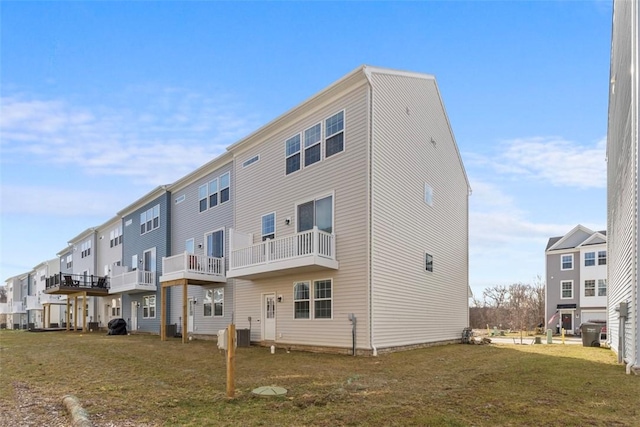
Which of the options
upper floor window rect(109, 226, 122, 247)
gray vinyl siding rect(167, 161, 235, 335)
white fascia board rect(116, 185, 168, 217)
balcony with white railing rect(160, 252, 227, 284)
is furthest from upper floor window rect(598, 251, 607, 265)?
upper floor window rect(109, 226, 122, 247)

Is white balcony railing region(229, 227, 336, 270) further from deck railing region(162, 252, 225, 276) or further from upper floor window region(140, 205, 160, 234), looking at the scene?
upper floor window region(140, 205, 160, 234)

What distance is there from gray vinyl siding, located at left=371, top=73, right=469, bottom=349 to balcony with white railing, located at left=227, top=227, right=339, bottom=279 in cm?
151

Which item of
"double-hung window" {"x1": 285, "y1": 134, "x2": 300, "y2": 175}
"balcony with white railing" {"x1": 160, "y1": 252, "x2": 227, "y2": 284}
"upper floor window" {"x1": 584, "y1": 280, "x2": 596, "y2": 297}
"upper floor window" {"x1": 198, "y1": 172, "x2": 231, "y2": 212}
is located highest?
"double-hung window" {"x1": 285, "y1": 134, "x2": 300, "y2": 175}

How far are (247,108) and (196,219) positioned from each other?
736cm

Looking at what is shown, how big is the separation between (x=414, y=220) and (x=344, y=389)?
9714 millimetres

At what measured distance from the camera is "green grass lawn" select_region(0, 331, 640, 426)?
580cm

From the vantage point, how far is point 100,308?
114 feet

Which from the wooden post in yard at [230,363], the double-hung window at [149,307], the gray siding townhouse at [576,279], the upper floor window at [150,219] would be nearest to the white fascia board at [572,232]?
the gray siding townhouse at [576,279]

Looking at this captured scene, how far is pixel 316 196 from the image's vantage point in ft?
49.4

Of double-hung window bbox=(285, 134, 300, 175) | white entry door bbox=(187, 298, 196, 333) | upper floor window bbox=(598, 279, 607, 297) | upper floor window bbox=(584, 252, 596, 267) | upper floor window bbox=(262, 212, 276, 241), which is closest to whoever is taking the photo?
double-hung window bbox=(285, 134, 300, 175)

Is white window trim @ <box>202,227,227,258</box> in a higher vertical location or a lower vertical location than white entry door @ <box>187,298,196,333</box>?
higher

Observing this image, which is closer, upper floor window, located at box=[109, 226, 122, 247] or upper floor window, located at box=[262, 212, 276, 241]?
upper floor window, located at box=[262, 212, 276, 241]

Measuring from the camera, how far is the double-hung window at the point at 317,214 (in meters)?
14.6

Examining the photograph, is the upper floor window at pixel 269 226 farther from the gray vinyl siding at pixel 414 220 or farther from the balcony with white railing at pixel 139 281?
the balcony with white railing at pixel 139 281
